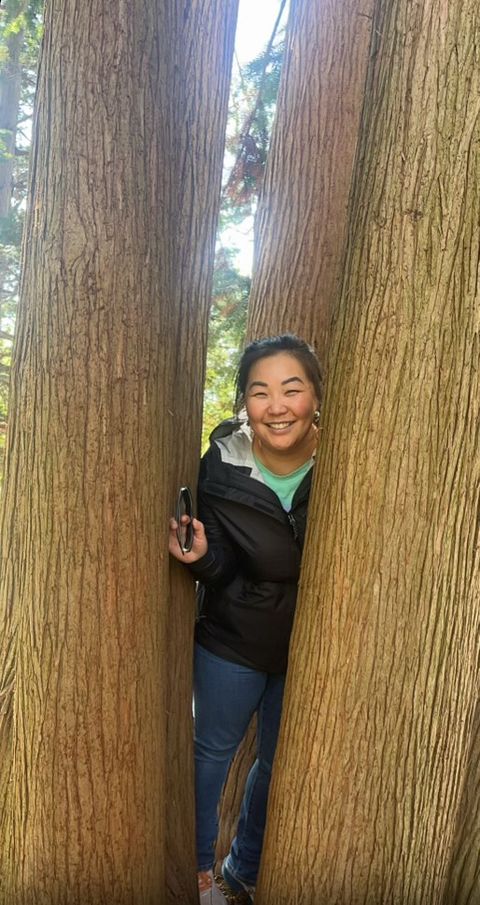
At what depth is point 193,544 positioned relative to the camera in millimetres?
2455

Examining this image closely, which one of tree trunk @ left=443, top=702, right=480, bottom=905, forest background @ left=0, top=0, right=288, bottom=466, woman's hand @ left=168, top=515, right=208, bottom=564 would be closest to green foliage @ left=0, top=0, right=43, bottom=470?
forest background @ left=0, top=0, right=288, bottom=466

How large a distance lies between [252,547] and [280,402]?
510 millimetres

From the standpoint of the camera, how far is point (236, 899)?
3033 millimetres

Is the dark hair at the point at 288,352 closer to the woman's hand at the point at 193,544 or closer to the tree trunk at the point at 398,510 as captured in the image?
the tree trunk at the point at 398,510

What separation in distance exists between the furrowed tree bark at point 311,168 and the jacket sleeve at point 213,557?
122 cm

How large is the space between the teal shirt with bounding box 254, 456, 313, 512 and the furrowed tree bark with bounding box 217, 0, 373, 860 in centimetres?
102

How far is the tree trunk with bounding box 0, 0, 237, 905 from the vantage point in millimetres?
2031

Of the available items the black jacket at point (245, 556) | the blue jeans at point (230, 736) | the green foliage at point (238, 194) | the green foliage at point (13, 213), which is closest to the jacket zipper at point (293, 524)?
the black jacket at point (245, 556)

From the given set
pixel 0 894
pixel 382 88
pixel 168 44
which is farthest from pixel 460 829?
pixel 168 44

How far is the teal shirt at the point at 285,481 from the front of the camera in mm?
2598

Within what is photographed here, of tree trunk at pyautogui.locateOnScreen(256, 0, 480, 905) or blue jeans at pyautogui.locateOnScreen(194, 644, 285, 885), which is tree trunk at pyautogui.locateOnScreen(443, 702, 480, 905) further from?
blue jeans at pyautogui.locateOnScreen(194, 644, 285, 885)

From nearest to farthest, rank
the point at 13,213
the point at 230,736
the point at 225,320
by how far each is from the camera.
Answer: the point at 230,736, the point at 225,320, the point at 13,213

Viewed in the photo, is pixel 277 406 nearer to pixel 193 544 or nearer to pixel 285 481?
pixel 285 481

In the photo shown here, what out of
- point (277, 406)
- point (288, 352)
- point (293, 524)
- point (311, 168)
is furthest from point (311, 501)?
point (311, 168)
